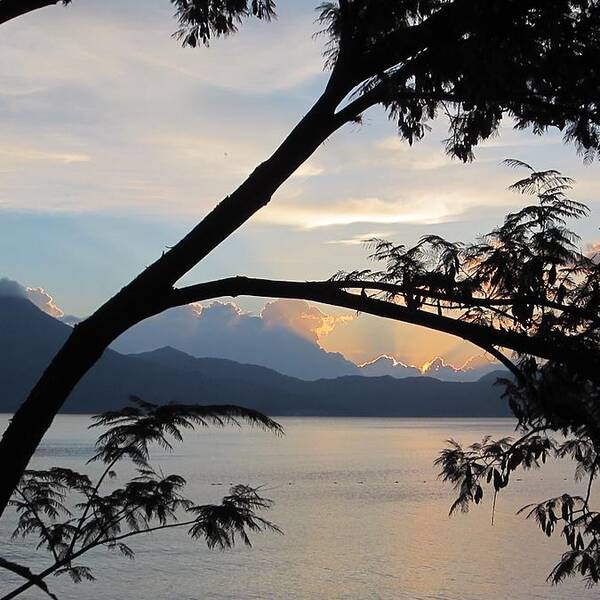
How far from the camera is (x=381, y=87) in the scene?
4.30m

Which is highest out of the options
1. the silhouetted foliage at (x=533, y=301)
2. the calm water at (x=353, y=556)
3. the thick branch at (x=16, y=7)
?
the thick branch at (x=16, y=7)

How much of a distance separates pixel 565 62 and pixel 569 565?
3.06 meters

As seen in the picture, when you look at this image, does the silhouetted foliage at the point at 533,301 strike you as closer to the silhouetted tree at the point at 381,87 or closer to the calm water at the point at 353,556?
the silhouetted tree at the point at 381,87

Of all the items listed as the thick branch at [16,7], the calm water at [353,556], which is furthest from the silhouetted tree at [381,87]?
the calm water at [353,556]

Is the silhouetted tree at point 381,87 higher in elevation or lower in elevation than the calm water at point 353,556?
higher

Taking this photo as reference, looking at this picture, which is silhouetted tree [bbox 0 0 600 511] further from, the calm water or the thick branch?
the calm water

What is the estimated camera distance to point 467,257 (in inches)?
197

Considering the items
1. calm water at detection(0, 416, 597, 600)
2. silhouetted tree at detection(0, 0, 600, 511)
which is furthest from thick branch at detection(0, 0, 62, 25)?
calm water at detection(0, 416, 597, 600)

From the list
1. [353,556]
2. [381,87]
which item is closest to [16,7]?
[381,87]

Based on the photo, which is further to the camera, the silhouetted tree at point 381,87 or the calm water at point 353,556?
the calm water at point 353,556

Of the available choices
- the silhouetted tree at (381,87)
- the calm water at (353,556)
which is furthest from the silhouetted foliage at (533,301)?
the calm water at (353,556)

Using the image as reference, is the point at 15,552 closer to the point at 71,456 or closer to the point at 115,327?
the point at 115,327

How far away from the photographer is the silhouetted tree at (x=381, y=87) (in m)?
3.96

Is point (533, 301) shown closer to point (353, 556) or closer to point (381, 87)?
point (381, 87)
